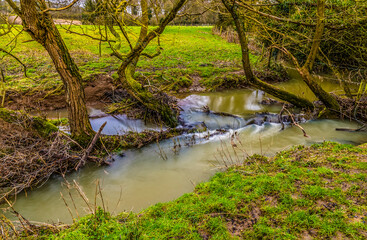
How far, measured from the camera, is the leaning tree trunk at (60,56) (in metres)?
4.28

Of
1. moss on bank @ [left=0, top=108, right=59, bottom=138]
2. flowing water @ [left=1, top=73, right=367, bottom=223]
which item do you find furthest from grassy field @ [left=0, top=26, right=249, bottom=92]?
moss on bank @ [left=0, top=108, right=59, bottom=138]

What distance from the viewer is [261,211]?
329cm

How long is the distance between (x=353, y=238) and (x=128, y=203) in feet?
11.9

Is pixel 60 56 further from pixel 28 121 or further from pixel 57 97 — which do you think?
pixel 57 97

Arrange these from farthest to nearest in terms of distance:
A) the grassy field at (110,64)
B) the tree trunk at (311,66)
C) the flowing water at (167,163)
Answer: the grassy field at (110,64)
the tree trunk at (311,66)
the flowing water at (167,163)

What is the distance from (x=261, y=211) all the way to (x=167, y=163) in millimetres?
3036

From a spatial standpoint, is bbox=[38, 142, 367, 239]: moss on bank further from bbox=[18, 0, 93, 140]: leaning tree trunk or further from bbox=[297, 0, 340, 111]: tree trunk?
bbox=[297, 0, 340, 111]: tree trunk


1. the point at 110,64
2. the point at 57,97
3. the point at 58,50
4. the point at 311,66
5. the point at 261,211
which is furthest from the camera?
the point at 110,64

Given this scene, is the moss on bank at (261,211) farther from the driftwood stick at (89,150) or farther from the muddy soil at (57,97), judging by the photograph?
the muddy soil at (57,97)

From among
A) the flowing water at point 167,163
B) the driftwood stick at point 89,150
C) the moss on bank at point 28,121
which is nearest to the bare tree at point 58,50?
the driftwood stick at point 89,150

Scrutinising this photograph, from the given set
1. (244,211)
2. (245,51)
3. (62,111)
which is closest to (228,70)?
(245,51)

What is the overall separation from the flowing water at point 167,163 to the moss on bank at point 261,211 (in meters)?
0.77

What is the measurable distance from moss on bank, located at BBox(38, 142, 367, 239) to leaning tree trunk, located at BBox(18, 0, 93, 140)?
9.57 feet

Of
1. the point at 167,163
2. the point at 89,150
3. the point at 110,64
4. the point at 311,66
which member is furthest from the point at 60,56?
the point at 110,64
